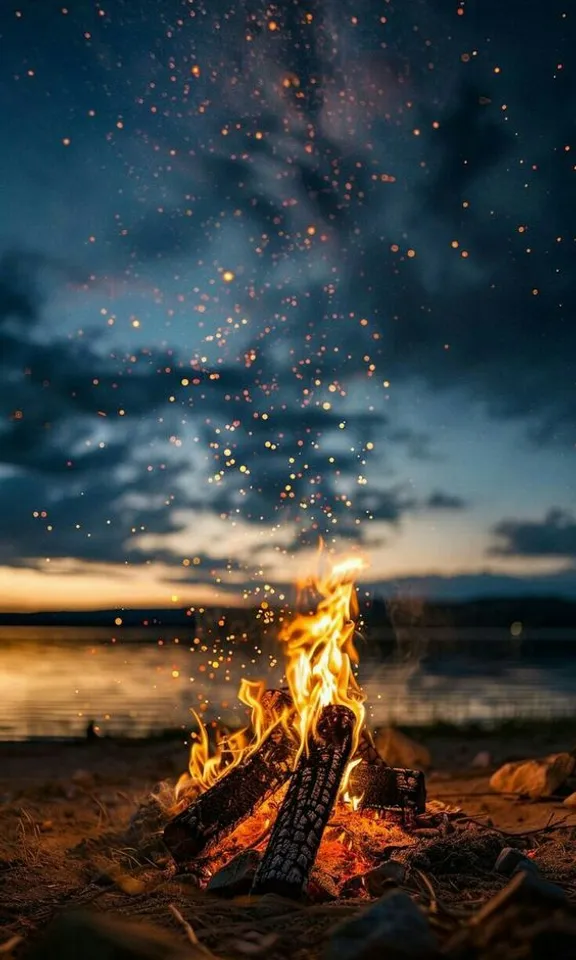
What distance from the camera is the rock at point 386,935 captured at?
9.32 ft

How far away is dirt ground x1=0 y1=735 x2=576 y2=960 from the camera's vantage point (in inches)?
161

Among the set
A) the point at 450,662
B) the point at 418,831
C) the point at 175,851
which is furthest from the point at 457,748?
the point at 450,662

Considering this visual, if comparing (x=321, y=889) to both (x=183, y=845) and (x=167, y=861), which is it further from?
(x=167, y=861)

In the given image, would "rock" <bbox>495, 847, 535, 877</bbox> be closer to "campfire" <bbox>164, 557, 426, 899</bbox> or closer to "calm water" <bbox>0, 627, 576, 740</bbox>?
"campfire" <bbox>164, 557, 426, 899</bbox>

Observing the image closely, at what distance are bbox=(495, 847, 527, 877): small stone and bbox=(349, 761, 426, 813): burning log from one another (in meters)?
1.06

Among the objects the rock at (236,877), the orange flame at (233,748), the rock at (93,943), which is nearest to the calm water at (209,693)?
the orange flame at (233,748)

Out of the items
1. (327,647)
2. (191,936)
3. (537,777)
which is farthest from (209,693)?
(191,936)

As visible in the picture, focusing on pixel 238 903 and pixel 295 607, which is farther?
pixel 295 607

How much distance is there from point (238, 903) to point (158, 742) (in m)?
9.09

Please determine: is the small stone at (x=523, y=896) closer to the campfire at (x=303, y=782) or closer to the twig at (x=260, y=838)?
the campfire at (x=303, y=782)

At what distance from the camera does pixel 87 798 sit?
879 centimetres

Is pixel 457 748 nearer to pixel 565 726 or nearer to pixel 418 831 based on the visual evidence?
pixel 565 726

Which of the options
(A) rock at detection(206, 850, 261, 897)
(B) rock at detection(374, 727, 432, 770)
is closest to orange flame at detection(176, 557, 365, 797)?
(A) rock at detection(206, 850, 261, 897)

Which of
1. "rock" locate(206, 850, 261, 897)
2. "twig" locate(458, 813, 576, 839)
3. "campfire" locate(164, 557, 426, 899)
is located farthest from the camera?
"twig" locate(458, 813, 576, 839)
